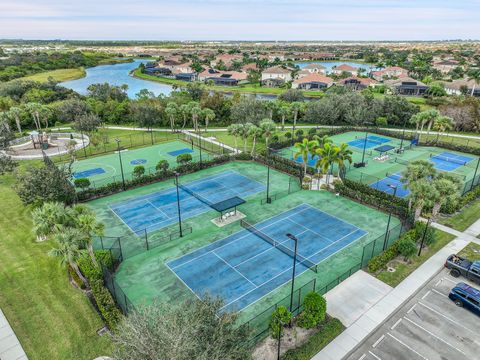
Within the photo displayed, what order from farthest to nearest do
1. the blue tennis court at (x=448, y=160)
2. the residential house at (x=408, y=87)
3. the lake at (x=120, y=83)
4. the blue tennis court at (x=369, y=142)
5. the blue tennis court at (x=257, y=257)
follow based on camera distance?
the lake at (x=120, y=83), the residential house at (x=408, y=87), the blue tennis court at (x=369, y=142), the blue tennis court at (x=448, y=160), the blue tennis court at (x=257, y=257)

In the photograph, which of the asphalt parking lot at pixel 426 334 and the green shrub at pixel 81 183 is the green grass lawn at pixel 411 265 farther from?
the green shrub at pixel 81 183

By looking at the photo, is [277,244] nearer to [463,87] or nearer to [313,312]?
[313,312]

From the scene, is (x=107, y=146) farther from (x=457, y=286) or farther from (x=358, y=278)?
(x=457, y=286)

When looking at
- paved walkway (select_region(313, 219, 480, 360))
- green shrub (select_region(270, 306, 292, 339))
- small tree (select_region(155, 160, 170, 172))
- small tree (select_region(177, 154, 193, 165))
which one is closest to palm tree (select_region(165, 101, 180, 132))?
small tree (select_region(177, 154, 193, 165))

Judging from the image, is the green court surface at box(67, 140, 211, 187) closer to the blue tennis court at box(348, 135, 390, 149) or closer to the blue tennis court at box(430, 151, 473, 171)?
the blue tennis court at box(348, 135, 390, 149)

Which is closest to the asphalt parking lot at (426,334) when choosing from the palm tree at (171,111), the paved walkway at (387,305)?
the paved walkway at (387,305)

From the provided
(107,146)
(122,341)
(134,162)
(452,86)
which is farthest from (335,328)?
(452,86)
